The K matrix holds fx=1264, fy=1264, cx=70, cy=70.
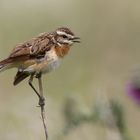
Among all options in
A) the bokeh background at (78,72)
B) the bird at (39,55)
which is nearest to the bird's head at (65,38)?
the bird at (39,55)

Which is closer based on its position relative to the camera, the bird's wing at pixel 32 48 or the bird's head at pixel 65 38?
the bird's wing at pixel 32 48

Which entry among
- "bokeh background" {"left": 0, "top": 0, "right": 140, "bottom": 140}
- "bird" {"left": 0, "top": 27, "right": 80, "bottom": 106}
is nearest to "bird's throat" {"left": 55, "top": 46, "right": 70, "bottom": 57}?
"bird" {"left": 0, "top": 27, "right": 80, "bottom": 106}

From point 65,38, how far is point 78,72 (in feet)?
22.9

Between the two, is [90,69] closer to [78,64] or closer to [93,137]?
[78,64]

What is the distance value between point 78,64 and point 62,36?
7.44 meters

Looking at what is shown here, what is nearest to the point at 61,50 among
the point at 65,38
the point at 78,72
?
the point at 65,38

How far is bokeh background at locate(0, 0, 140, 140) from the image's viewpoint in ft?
32.5

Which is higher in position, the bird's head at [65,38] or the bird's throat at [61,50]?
the bird's head at [65,38]

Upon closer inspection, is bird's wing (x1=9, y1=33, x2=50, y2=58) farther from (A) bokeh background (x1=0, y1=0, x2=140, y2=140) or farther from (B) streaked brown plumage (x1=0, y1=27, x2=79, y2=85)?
(A) bokeh background (x1=0, y1=0, x2=140, y2=140)

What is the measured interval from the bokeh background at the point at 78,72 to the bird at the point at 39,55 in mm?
1152

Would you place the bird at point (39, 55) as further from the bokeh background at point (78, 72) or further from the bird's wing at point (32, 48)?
the bokeh background at point (78, 72)

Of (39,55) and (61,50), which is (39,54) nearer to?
(39,55)

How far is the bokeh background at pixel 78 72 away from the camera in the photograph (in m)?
9.91

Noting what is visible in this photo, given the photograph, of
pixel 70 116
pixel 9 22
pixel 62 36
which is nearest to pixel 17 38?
pixel 9 22
